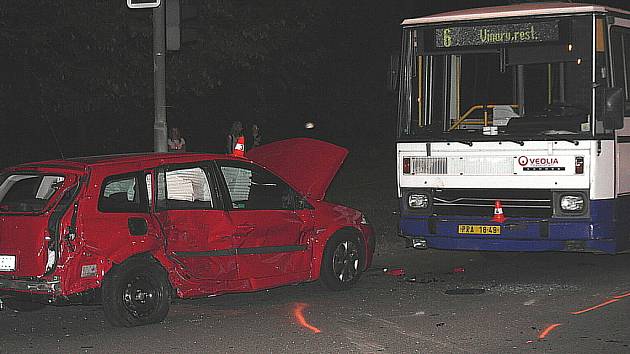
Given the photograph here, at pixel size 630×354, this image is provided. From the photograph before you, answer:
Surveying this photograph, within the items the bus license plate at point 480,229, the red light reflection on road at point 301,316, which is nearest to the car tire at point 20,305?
the red light reflection on road at point 301,316

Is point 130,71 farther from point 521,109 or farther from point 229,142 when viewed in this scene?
point 521,109

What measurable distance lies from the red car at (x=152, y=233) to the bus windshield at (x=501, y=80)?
7.59 ft

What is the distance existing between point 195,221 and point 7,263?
1717mm

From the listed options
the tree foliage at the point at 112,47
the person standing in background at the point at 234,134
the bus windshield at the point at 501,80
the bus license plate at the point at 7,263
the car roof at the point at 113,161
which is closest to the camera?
the bus license plate at the point at 7,263

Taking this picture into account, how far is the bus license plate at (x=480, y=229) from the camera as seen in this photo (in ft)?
42.8

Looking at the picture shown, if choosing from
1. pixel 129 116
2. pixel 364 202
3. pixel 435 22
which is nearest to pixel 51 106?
pixel 364 202

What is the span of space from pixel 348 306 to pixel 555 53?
156 inches

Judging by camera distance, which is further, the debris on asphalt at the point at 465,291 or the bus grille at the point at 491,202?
the bus grille at the point at 491,202

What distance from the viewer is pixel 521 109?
522 inches

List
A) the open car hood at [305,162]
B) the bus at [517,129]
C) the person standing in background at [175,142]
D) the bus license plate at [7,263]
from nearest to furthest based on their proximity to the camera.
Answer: the bus license plate at [7,263] < the bus at [517,129] < the open car hood at [305,162] < the person standing in background at [175,142]

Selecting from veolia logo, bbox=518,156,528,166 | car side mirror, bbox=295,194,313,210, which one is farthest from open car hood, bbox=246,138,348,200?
veolia logo, bbox=518,156,528,166

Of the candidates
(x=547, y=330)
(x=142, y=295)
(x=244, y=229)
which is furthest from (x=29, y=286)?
(x=547, y=330)

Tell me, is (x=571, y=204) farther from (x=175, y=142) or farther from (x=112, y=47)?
(x=175, y=142)

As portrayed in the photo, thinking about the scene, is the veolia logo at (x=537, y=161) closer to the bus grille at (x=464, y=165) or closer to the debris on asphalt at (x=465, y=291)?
the bus grille at (x=464, y=165)
